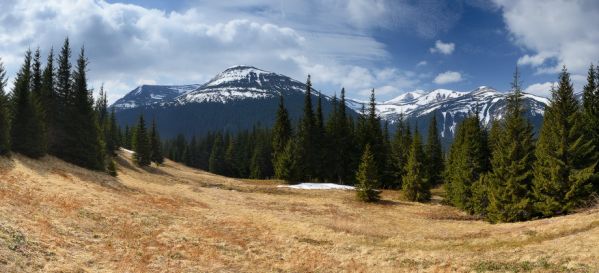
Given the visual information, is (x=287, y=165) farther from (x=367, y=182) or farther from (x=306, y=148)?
(x=367, y=182)

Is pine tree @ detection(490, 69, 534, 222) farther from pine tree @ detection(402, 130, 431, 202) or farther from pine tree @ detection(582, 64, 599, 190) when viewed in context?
pine tree @ detection(402, 130, 431, 202)

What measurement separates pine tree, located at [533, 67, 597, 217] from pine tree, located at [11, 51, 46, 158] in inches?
1942

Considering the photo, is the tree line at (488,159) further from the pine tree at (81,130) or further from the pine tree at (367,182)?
the pine tree at (81,130)

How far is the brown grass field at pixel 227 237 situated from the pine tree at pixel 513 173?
8.85ft

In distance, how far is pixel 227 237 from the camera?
27141 millimetres

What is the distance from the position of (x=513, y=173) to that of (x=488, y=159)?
14425 mm

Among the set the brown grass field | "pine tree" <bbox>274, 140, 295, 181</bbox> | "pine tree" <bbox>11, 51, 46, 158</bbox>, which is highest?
"pine tree" <bbox>11, 51, 46, 158</bbox>

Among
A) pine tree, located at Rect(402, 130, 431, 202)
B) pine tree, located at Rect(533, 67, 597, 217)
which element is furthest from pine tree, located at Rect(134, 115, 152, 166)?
pine tree, located at Rect(533, 67, 597, 217)

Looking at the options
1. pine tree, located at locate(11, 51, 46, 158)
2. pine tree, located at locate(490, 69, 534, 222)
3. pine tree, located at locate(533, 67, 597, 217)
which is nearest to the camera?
pine tree, located at locate(533, 67, 597, 217)

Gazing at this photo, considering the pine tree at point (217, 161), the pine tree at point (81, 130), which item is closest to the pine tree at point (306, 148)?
the pine tree at point (81, 130)

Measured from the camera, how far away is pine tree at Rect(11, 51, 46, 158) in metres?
42.7

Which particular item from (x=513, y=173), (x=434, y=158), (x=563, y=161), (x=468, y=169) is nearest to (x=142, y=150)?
(x=434, y=158)

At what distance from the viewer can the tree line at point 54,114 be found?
43219 millimetres

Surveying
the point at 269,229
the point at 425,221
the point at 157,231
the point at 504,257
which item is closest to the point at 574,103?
the point at 425,221
